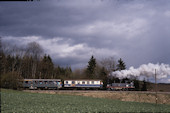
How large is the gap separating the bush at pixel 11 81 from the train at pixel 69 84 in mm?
1850

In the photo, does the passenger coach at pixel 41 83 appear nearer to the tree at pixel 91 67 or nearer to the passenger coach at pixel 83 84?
the passenger coach at pixel 83 84

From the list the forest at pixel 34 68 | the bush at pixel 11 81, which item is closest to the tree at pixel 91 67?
the forest at pixel 34 68

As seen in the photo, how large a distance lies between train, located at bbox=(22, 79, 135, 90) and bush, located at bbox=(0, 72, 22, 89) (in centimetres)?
185

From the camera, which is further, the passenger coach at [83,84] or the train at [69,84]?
the passenger coach at [83,84]

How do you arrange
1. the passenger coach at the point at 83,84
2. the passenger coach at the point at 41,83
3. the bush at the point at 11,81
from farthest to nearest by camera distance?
the passenger coach at the point at 83,84
the passenger coach at the point at 41,83
the bush at the point at 11,81

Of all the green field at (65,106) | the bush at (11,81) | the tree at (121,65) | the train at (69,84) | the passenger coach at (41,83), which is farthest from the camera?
the tree at (121,65)

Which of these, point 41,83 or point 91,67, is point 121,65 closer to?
point 91,67

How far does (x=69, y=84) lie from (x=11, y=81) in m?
13.0

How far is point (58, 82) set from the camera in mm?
46344

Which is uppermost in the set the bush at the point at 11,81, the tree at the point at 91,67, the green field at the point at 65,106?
the tree at the point at 91,67

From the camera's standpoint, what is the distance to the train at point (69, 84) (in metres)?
45.5

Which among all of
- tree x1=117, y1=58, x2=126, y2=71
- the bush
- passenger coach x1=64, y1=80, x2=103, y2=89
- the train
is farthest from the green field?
tree x1=117, y1=58, x2=126, y2=71

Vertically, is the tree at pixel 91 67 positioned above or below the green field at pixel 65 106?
above

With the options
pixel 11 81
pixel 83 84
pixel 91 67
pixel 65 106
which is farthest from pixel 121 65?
pixel 65 106
